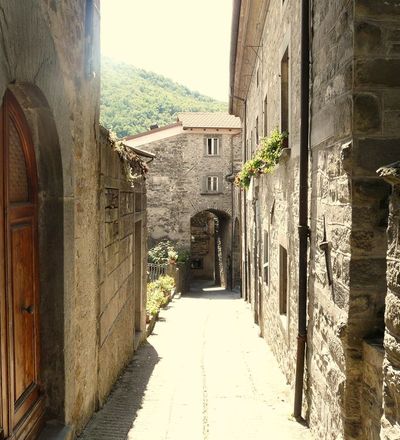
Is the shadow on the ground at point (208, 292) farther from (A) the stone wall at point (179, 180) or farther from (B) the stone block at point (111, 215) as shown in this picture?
(B) the stone block at point (111, 215)

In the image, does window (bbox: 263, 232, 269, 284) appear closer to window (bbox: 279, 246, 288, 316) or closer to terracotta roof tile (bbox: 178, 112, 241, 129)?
window (bbox: 279, 246, 288, 316)

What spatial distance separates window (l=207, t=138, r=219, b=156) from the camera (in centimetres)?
2302

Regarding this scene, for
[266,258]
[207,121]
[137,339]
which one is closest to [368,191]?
[266,258]

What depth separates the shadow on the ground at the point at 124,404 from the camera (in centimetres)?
449

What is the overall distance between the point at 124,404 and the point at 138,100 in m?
52.7

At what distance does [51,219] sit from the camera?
355cm

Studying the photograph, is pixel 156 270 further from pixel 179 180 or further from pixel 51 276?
pixel 51 276

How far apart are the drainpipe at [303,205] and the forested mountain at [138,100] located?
4007cm

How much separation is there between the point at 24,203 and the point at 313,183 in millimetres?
2721

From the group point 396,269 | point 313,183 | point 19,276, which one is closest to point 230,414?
point 313,183

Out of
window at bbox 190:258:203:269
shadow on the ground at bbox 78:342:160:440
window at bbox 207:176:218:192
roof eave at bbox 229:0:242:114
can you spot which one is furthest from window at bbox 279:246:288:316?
window at bbox 190:258:203:269

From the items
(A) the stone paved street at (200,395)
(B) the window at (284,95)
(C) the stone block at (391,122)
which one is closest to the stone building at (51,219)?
(A) the stone paved street at (200,395)

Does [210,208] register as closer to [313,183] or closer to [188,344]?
Result: [188,344]

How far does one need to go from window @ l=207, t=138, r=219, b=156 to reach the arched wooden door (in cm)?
1988
